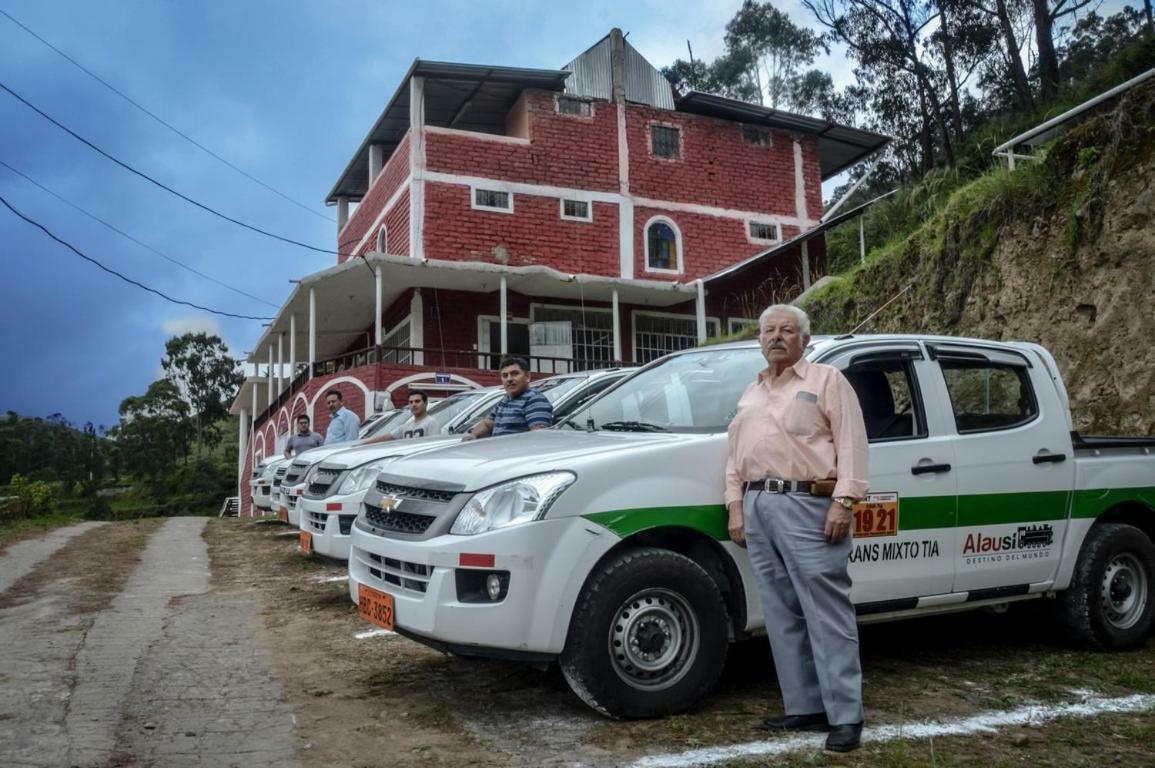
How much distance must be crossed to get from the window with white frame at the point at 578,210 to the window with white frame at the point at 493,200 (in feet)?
4.65

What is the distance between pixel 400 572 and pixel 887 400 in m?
2.72

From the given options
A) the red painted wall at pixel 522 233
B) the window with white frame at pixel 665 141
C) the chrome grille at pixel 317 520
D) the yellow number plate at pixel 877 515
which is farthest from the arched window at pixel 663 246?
the yellow number plate at pixel 877 515

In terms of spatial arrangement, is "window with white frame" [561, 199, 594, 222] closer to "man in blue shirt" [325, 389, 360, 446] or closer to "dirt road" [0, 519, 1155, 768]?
"man in blue shirt" [325, 389, 360, 446]

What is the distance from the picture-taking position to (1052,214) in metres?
10.0

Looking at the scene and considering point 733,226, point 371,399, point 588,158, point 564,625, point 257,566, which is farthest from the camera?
point 733,226

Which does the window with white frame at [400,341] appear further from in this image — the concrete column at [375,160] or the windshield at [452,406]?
the windshield at [452,406]

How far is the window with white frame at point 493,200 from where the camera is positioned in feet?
72.6

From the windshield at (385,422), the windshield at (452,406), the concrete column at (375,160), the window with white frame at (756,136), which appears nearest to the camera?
the windshield at (452,406)

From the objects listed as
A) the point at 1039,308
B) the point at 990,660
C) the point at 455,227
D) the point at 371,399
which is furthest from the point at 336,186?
the point at 990,660

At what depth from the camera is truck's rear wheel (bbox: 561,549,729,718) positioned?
3752mm

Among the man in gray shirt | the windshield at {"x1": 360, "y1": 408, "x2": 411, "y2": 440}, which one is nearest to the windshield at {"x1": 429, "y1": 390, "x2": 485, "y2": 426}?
the windshield at {"x1": 360, "y1": 408, "x2": 411, "y2": 440}

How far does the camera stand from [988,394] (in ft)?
17.9

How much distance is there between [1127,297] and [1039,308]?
1.16 metres

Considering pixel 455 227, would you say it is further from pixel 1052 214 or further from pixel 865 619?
pixel 865 619
